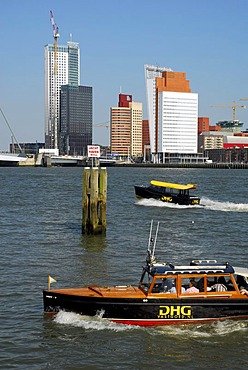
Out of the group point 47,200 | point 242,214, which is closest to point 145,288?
point 242,214

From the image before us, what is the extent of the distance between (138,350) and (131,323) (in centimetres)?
144

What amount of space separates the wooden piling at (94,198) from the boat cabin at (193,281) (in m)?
15.9

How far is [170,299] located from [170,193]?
1576 inches

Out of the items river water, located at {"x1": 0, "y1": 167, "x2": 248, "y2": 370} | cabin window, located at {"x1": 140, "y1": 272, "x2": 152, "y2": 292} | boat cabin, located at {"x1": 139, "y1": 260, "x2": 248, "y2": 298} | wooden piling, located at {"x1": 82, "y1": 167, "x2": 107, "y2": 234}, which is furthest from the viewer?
wooden piling, located at {"x1": 82, "y1": 167, "x2": 107, "y2": 234}

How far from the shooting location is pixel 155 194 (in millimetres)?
57656

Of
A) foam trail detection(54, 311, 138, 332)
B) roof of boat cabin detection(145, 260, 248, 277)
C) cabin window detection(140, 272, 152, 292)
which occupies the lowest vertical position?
foam trail detection(54, 311, 138, 332)

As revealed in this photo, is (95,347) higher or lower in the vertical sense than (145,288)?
lower

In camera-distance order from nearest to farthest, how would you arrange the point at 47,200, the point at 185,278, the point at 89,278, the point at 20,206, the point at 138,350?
the point at 138,350
the point at 185,278
the point at 89,278
the point at 20,206
the point at 47,200

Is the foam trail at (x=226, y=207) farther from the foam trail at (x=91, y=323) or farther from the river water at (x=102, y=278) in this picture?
the foam trail at (x=91, y=323)

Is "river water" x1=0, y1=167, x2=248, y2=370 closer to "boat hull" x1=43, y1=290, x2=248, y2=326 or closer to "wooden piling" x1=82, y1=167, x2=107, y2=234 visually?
"boat hull" x1=43, y1=290, x2=248, y2=326

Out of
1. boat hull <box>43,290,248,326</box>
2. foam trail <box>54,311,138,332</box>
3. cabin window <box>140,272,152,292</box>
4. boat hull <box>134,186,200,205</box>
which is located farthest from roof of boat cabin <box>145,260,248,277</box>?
boat hull <box>134,186,200,205</box>

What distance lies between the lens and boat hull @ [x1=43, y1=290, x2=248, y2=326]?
56.0 ft

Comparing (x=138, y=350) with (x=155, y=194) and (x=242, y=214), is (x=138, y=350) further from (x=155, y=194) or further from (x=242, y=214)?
(x=155, y=194)

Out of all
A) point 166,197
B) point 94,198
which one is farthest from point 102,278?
point 166,197
